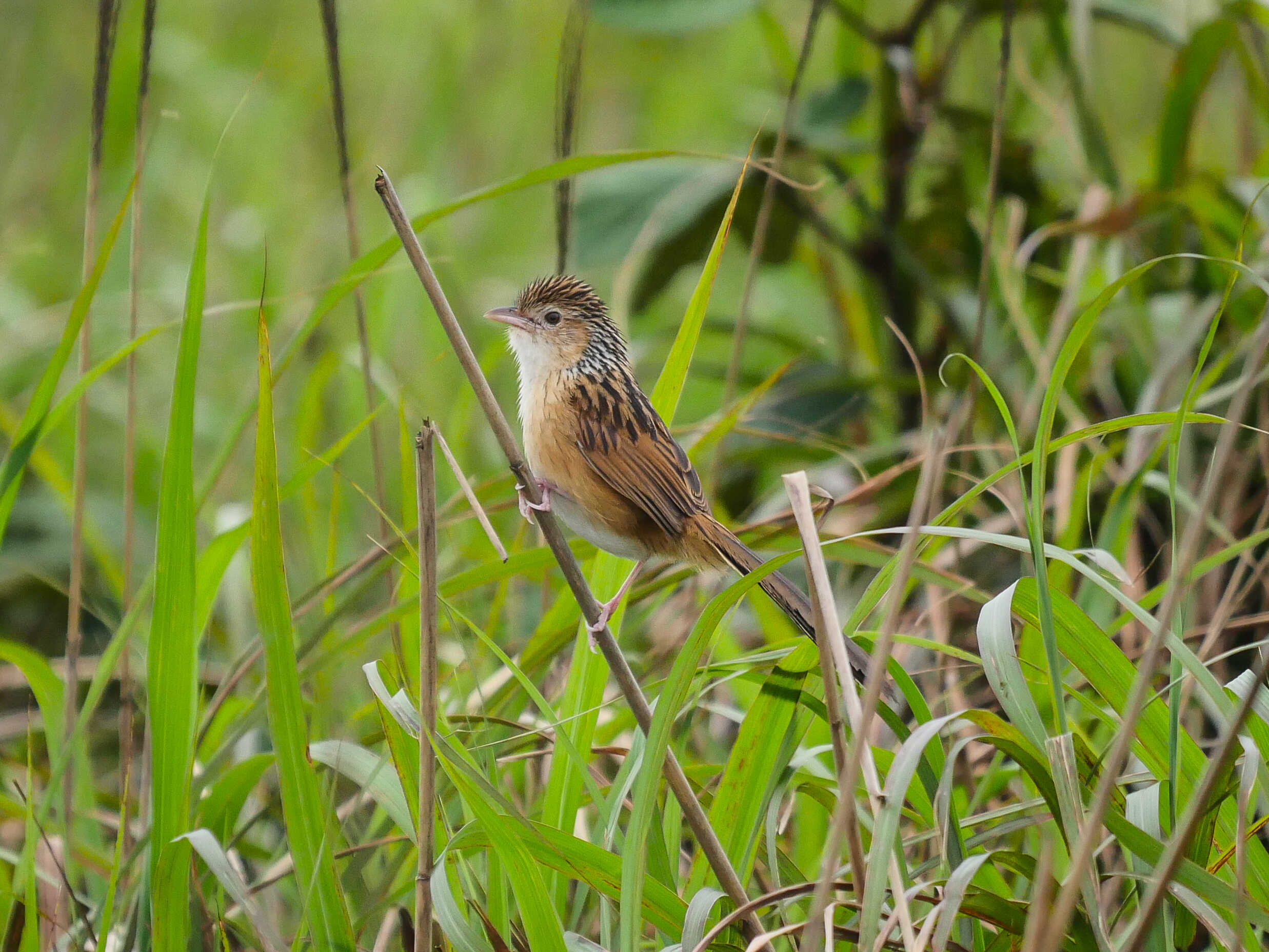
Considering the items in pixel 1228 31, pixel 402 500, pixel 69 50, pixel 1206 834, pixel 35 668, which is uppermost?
pixel 69 50

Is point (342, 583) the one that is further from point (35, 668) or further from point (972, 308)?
point (972, 308)

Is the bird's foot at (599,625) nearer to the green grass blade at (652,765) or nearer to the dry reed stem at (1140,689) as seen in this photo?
the green grass blade at (652,765)

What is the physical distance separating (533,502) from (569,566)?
49 centimetres

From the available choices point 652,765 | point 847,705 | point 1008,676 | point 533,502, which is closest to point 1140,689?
point 847,705

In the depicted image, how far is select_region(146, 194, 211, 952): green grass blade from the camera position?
76.8 inches

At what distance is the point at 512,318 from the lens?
302cm

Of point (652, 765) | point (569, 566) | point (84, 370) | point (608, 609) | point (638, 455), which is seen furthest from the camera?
point (638, 455)

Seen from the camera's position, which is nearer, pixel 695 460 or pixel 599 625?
pixel 599 625

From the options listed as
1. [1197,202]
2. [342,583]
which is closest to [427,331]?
[342,583]

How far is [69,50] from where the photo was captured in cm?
730

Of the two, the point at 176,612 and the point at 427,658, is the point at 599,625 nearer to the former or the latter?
the point at 427,658

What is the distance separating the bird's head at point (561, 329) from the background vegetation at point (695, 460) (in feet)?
0.92

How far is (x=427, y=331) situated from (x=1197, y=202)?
11.0 ft

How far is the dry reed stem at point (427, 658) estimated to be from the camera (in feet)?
5.38
